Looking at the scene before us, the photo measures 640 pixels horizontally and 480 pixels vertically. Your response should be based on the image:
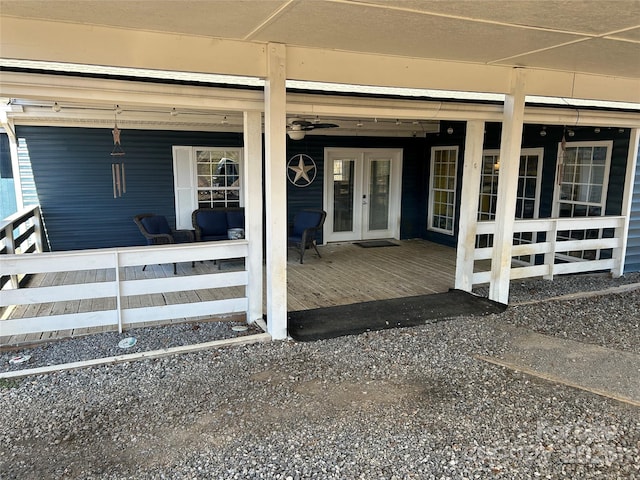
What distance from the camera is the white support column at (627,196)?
5.98m

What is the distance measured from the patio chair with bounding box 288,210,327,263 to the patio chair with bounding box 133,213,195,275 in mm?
1674

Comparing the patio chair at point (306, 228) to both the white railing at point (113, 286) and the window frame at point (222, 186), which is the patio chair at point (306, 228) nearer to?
the window frame at point (222, 186)

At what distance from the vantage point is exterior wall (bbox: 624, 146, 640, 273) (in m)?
6.49

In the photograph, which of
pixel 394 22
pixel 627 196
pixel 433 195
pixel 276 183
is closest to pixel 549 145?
pixel 627 196

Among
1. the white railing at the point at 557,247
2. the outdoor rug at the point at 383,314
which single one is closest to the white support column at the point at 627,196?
the white railing at the point at 557,247

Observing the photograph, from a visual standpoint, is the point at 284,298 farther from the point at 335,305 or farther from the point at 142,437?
the point at 142,437

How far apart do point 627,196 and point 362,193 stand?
4.49m

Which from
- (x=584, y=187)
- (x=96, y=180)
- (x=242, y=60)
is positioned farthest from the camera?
(x=96, y=180)

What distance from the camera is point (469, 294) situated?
5355mm

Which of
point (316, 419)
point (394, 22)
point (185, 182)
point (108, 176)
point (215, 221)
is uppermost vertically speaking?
point (394, 22)

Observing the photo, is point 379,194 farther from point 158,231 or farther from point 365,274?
point 158,231

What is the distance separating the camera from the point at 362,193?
9.35m

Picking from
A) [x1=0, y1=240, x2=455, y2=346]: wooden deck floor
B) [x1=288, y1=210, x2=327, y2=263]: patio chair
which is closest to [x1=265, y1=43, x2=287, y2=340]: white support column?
[x1=0, y1=240, x2=455, y2=346]: wooden deck floor

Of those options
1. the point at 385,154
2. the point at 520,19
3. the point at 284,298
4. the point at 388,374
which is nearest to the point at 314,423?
the point at 388,374
